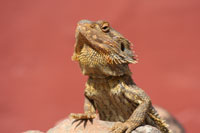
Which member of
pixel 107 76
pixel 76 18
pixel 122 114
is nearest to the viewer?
pixel 107 76

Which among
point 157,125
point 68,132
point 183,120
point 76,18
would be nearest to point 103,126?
point 68,132

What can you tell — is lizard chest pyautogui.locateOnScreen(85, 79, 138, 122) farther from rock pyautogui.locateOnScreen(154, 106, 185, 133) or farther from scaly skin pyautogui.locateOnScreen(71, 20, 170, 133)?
rock pyautogui.locateOnScreen(154, 106, 185, 133)

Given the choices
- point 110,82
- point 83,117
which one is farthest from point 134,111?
point 83,117

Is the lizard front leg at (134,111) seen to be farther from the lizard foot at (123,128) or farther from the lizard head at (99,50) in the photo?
the lizard head at (99,50)

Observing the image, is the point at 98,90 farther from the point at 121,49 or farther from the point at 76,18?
the point at 76,18

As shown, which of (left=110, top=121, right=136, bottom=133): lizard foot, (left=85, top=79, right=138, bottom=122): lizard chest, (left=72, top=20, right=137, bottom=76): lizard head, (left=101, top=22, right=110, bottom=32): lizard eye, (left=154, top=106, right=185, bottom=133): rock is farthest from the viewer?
(left=154, top=106, right=185, bottom=133): rock

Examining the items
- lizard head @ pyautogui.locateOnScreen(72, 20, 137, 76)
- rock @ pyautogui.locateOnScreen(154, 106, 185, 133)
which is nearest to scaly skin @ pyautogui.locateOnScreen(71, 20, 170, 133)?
lizard head @ pyautogui.locateOnScreen(72, 20, 137, 76)

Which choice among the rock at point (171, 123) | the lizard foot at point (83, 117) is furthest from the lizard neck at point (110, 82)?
the rock at point (171, 123)
